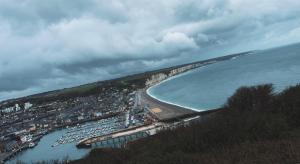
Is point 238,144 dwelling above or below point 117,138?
above

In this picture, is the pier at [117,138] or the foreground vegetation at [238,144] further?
the pier at [117,138]

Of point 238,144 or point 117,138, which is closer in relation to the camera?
point 238,144

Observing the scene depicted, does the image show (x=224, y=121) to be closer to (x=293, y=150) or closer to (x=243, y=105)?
(x=293, y=150)

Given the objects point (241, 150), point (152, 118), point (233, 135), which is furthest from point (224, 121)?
point (152, 118)

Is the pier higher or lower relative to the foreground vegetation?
lower

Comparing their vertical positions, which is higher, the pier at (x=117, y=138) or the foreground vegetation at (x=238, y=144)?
the foreground vegetation at (x=238, y=144)

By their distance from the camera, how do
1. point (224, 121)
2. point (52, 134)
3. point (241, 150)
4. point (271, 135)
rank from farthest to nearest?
1. point (52, 134)
2. point (224, 121)
3. point (271, 135)
4. point (241, 150)

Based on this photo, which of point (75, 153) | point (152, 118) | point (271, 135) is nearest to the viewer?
point (271, 135)

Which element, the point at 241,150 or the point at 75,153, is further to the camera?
the point at 75,153

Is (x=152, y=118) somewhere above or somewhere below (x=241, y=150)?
below

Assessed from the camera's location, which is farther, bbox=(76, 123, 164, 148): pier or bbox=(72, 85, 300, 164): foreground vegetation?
bbox=(76, 123, 164, 148): pier
